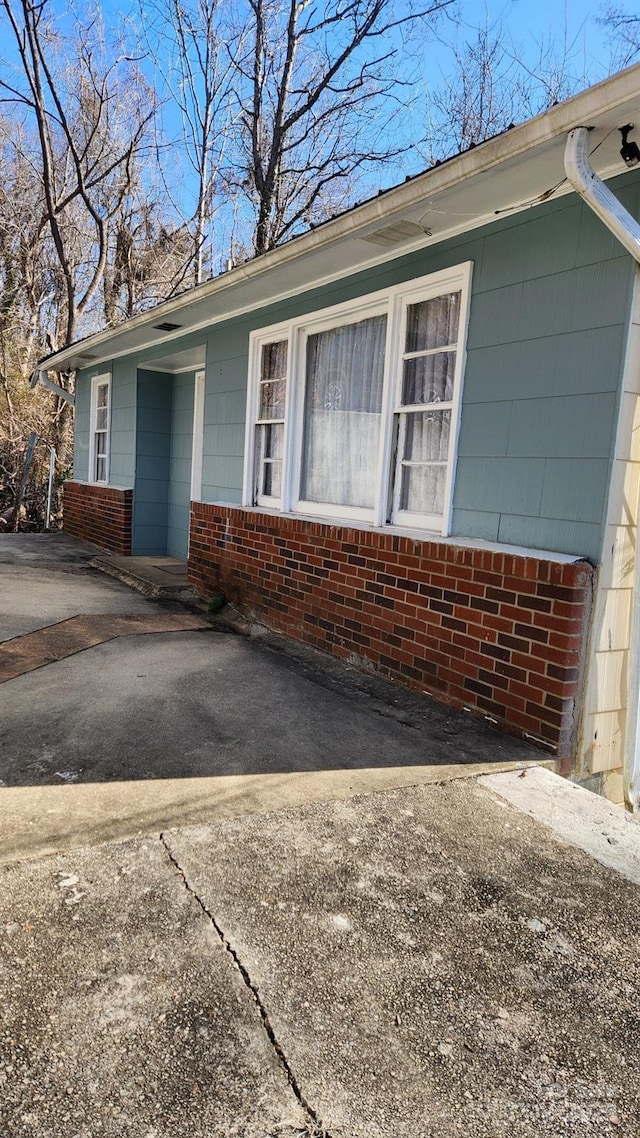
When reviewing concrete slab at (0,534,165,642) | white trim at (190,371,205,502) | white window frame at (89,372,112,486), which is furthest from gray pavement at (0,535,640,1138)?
white window frame at (89,372,112,486)

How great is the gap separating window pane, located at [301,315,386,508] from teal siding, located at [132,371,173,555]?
381 cm

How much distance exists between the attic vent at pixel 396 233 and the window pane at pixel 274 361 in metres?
1.57

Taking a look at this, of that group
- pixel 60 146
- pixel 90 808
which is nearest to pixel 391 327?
pixel 90 808

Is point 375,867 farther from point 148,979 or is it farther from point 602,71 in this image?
point 602,71

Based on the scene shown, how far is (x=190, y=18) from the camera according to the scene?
44.6ft

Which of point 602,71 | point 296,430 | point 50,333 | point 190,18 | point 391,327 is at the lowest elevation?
point 296,430

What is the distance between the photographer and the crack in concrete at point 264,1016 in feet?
4.31

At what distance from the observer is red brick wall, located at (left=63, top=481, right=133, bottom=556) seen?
338 inches

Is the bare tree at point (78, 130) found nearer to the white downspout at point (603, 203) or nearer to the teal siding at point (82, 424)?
the teal siding at point (82, 424)

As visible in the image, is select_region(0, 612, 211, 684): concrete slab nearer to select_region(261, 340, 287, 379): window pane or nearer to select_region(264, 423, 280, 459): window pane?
select_region(264, 423, 280, 459): window pane

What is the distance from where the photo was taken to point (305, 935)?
1.85 m

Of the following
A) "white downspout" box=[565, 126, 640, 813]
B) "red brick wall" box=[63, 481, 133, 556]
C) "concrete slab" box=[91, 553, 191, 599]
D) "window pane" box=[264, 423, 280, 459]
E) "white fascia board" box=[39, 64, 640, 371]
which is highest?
"white fascia board" box=[39, 64, 640, 371]

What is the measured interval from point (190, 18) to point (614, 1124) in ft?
55.8

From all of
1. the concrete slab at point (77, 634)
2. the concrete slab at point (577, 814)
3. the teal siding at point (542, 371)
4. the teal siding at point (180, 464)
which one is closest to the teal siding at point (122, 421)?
the teal siding at point (180, 464)
